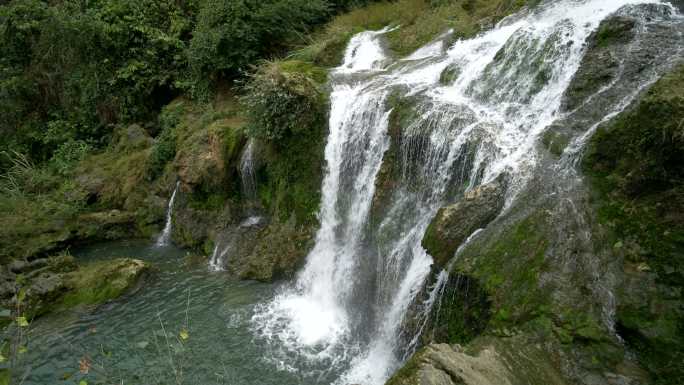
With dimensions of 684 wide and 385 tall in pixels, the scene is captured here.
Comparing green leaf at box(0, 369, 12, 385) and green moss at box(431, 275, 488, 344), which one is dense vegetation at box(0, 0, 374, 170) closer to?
green moss at box(431, 275, 488, 344)

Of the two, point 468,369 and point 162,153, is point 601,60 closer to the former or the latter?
point 468,369

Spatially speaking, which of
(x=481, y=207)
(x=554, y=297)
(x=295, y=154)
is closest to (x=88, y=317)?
(x=295, y=154)

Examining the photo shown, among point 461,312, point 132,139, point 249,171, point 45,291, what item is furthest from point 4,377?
point 132,139

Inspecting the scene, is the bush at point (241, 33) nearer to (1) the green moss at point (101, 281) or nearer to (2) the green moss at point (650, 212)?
(1) the green moss at point (101, 281)

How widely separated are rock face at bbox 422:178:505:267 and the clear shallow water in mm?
2673

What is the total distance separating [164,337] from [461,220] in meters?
5.42

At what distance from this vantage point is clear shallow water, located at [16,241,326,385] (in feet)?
20.0

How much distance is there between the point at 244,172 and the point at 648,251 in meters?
7.83

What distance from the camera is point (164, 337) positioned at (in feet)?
23.4

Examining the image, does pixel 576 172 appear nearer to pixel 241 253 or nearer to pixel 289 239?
pixel 289 239

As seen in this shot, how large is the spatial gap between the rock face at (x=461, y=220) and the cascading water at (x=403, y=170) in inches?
9.0

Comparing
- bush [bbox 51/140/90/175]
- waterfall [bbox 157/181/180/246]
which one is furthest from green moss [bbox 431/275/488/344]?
bush [bbox 51/140/90/175]

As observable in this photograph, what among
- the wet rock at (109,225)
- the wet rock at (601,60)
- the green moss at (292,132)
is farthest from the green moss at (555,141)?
the wet rock at (109,225)

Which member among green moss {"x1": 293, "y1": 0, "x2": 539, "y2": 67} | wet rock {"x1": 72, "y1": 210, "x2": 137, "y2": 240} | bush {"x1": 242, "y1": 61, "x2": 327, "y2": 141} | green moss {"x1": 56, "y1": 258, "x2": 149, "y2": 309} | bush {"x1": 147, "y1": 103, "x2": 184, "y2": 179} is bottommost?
green moss {"x1": 56, "y1": 258, "x2": 149, "y2": 309}
